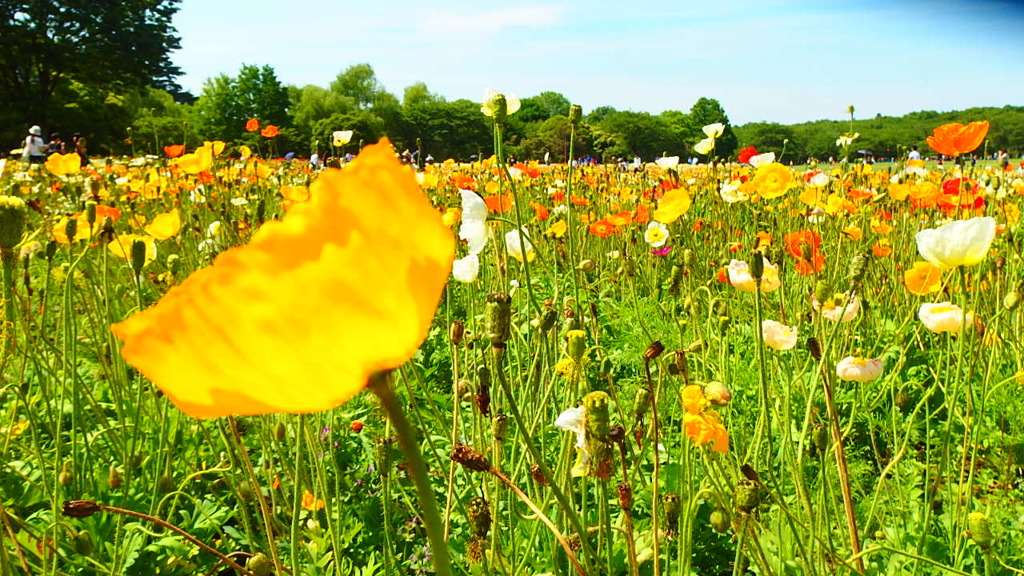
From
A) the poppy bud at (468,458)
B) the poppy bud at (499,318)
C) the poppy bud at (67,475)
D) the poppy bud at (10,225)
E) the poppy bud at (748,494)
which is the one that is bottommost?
the poppy bud at (67,475)

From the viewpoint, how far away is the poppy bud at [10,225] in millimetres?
816

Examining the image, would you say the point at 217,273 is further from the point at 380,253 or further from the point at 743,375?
the point at 743,375

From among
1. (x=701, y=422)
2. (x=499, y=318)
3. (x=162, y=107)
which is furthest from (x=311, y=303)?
(x=162, y=107)

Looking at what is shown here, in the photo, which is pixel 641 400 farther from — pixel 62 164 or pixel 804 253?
pixel 62 164

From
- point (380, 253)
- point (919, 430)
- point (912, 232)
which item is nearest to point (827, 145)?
point (912, 232)

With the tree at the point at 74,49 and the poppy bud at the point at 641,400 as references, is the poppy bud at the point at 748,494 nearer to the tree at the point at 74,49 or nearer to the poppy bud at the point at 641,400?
the poppy bud at the point at 641,400

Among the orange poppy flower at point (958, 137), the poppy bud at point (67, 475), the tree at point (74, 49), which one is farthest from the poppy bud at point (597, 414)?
the tree at point (74, 49)

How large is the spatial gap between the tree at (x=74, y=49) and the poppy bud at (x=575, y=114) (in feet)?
82.4

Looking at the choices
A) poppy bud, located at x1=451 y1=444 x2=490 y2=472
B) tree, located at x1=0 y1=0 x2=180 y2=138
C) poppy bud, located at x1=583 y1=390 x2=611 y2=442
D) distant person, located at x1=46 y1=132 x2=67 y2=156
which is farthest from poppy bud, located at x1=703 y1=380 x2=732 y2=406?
tree, located at x1=0 y1=0 x2=180 y2=138

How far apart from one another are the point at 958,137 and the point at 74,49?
2939cm

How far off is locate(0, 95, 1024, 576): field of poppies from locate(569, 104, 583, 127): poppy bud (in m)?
0.20

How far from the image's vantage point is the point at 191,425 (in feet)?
5.96

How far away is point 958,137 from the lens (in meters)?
1.93

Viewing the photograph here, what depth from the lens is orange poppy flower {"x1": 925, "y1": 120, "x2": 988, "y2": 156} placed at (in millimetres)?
1890
